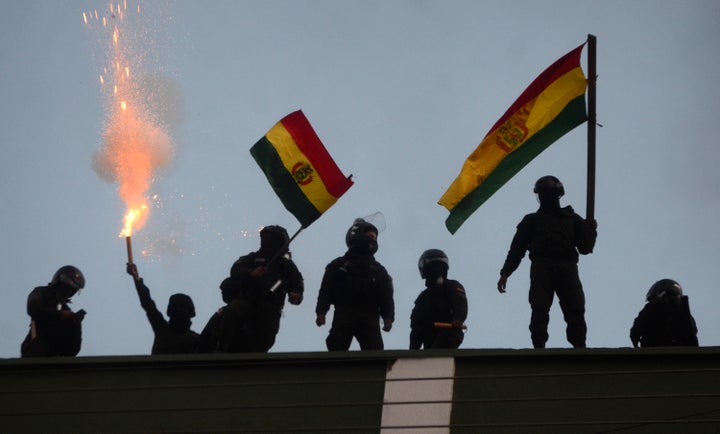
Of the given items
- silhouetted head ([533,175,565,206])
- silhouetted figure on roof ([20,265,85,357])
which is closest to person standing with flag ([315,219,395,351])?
silhouetted head ([533,175,565,206])

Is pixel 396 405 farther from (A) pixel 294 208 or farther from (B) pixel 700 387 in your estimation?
(A) pixel 294 208

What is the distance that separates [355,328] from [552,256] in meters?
1.88

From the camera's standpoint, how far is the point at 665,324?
9.35m

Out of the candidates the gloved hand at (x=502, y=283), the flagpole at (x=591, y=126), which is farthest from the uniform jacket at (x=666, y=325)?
the gloved hand at (x=502, y=283)

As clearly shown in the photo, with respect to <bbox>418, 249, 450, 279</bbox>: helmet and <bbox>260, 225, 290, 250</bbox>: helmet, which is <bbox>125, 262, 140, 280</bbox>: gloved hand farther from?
<bbox>418, 249, 450, 279</bbox>: helmet

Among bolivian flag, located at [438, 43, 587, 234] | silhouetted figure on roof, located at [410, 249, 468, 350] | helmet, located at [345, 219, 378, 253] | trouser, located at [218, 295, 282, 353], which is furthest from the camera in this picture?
helmet, located at [345, 219, 378, 253]

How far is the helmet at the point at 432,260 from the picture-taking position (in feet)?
34.0

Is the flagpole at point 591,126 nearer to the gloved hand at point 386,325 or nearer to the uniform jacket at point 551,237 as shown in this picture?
the uniform jacket at point 551,237

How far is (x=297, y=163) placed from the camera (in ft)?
36.0

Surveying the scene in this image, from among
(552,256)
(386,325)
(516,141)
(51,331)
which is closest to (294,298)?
(386,325)

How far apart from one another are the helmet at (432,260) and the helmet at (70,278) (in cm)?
323

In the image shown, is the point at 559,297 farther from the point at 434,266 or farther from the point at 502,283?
the point at 434,266

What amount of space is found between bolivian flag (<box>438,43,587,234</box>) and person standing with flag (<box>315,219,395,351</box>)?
2.80 feet

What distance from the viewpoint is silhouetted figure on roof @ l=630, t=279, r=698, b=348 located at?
30.4ft
